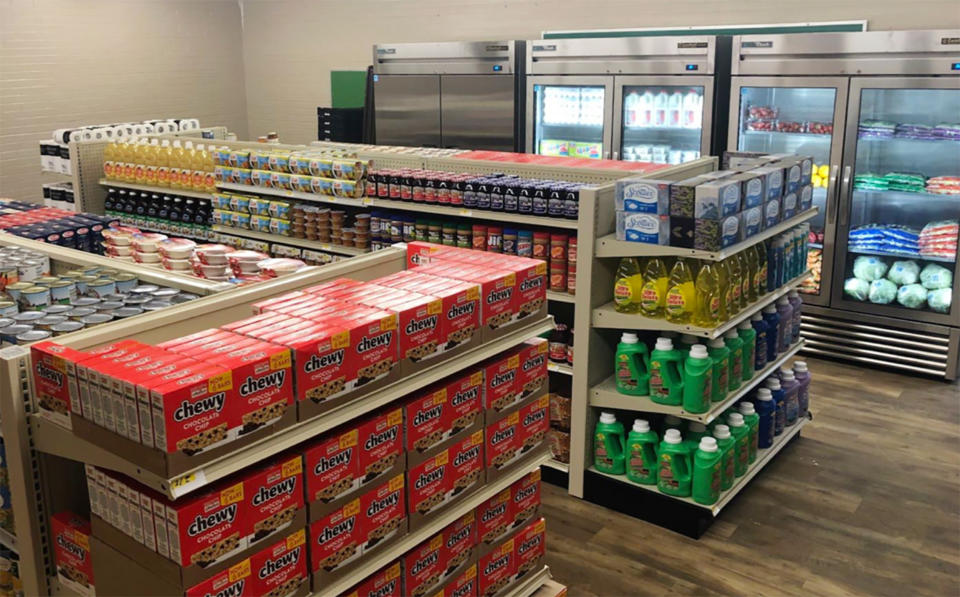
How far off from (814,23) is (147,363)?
6447 millimetres

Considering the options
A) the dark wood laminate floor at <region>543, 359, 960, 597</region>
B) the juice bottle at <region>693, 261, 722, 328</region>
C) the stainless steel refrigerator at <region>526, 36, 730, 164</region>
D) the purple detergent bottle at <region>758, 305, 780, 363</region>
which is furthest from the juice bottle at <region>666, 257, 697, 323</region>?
the stainless steel refrigerator at <region>526, 36, 730, 164</region>

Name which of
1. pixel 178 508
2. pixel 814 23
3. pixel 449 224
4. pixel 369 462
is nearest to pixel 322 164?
pixel 449 224

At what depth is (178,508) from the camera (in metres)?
1.91

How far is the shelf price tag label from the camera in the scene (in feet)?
6.15

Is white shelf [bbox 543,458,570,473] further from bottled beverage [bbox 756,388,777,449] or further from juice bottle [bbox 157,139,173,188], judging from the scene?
juice bottle [bbox 157,139,173,188]

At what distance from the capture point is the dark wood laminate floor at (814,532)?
12.1 feet

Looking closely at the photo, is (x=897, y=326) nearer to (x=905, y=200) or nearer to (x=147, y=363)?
(x=905, y=200)

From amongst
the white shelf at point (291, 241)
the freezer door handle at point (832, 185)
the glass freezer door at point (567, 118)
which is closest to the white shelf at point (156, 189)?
the white shelf at point (291, 241)

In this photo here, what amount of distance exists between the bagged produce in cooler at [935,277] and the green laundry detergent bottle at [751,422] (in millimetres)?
2493

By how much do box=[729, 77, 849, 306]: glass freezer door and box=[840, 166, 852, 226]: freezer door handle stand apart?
1.9 inches

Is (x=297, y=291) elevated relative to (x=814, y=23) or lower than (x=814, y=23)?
lower

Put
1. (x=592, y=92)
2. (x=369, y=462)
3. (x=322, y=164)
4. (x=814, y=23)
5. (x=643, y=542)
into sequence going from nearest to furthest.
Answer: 1. (x=369, y=462)
2. (x=643, y=542)
3. (x=322, y=164)
4. (x=814, y=23)
5. (x=592, y=92)

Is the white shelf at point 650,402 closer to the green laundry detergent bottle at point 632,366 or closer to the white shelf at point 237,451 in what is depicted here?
the green laundry detergent bottle at point 632,366

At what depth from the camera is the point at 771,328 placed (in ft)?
15.4
